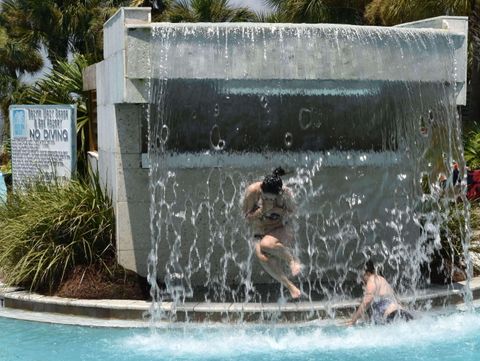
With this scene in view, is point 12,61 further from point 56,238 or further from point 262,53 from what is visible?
point 262,53

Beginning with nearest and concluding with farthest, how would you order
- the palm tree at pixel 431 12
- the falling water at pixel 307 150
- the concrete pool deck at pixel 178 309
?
1. the concrete pool deck at pixel 178 309
2. the falling water at pixel 307 150
3. the palm tree at pixel 431 12

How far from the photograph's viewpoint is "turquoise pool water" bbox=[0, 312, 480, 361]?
840 cm

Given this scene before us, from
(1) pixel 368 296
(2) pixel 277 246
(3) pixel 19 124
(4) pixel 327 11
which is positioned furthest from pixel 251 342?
(4) pixel 327 11

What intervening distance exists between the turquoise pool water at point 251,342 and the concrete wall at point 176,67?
62.5 inches

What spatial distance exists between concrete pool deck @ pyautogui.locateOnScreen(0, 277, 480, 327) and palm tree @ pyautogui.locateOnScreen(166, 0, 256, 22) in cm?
2555

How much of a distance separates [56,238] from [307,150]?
3349mm

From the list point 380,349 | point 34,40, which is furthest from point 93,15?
point 380,349

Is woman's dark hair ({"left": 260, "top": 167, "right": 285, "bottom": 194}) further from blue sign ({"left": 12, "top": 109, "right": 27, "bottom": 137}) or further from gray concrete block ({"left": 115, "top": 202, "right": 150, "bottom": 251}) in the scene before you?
blue sign ({"left": 12, "top": 109, "right": 27, "bottom": 137})

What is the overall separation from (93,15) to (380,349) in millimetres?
37037

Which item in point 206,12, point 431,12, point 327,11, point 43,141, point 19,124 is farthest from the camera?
point 206,12

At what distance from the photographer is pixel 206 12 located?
35062 millimetres

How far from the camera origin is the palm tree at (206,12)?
35031mm

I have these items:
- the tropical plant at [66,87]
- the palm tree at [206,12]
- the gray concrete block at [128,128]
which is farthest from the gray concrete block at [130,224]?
the palm tree at [206,12]

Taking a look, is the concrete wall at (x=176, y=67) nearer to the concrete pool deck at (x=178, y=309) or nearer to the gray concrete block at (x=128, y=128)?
the gray concrete block at (x=128, y=128)
